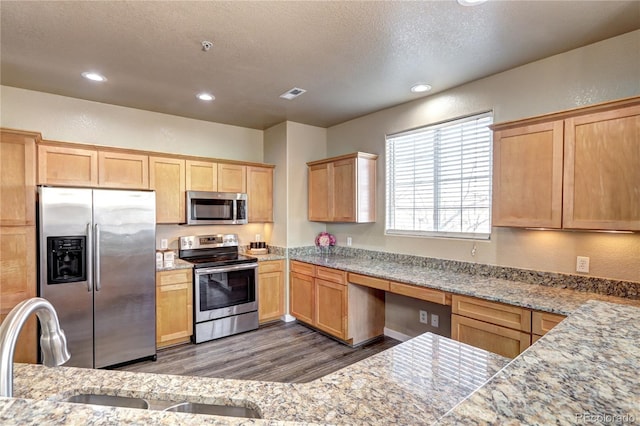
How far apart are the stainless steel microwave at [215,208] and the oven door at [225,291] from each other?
648 mm

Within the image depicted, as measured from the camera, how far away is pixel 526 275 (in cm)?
262

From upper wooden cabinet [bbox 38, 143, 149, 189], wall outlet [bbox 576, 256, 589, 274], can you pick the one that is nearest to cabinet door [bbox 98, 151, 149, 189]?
upper wooden cabinet [bbox 38, 143, 149, 189]

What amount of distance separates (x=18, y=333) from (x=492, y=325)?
252 centimetres

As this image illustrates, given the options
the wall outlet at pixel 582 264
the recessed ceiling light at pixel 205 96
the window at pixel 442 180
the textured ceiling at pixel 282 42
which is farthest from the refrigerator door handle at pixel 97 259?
the wall outlet at pixel 582 264

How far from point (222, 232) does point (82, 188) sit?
1841mm

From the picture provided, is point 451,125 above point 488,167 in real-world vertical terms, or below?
above

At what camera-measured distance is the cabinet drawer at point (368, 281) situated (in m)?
3.02

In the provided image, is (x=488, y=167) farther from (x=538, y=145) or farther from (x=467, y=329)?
(x=467, y=329)

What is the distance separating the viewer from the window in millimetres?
2984

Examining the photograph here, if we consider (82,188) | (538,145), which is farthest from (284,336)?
(538,145)

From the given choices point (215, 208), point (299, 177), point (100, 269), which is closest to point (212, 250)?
point (215, 208)

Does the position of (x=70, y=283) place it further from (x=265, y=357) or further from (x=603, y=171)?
(x=603, y=171)

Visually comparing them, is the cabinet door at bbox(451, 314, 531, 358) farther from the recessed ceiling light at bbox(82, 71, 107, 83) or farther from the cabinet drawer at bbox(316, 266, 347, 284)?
the recessed ceiling light at bbox(82, 71, 107, 83)

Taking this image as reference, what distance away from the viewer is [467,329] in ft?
7.80
